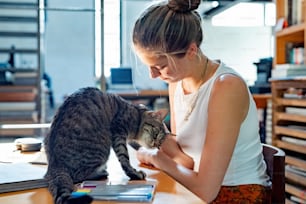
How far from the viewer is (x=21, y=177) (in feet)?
3.37

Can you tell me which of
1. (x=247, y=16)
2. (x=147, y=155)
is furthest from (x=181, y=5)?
(x=247, y=16)

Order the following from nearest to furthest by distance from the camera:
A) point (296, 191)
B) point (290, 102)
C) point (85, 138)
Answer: point (85, 138), point (296, 191), point (290, 102)

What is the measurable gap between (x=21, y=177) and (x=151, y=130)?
1.25 feet

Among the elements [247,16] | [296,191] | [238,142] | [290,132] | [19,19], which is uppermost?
[247,16]

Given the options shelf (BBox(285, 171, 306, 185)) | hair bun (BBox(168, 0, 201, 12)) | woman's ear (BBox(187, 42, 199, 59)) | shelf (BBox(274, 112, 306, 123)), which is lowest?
shelf (BBox(285, 171, 306, 185))

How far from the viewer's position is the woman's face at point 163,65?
120 centimetres

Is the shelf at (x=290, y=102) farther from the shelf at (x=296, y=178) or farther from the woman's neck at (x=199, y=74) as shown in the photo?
the woman's neck at (x=199, y=74)

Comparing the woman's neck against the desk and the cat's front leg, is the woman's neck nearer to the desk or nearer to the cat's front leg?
the cat's front leg

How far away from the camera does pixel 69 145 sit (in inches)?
38.2

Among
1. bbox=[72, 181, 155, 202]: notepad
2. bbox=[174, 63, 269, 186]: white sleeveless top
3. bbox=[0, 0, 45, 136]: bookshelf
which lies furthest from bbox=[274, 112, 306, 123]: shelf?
bbox=[0, 0, 45, 136]: bookshelf

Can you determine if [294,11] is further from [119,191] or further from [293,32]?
[119,191]

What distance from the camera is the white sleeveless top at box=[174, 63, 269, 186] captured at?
120 centimetres

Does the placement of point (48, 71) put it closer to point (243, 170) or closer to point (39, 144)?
point (39, 144)

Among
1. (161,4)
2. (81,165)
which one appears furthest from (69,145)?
(161,4)
